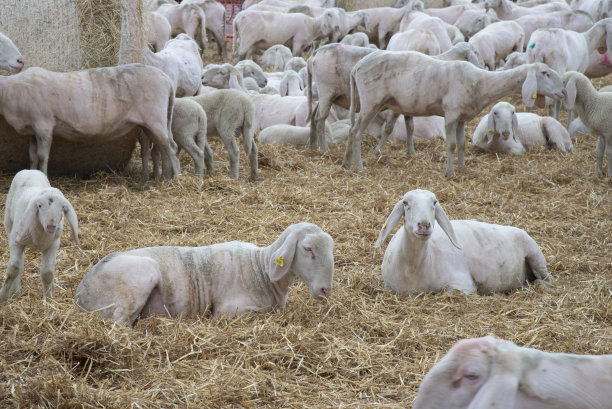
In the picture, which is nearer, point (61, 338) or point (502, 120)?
point (61, 338)

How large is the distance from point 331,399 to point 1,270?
9.99ft

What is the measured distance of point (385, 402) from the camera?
12.7 ft

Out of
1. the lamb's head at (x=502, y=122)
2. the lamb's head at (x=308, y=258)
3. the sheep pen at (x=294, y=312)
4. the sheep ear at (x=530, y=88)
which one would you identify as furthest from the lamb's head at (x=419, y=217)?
the lamb's head at (x=502, y=122)

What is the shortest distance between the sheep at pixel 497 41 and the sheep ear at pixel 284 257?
1499 cm

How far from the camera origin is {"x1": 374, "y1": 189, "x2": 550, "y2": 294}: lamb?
18.0 feet

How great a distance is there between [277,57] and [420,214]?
16588 millimetres

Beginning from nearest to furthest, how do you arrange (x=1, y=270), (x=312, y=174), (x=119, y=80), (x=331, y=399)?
(x=331, y=399) < (x=1, y=270) < (x=119, y=80) < (x=312, y=174)

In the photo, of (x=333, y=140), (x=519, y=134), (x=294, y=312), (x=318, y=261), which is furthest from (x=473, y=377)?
(x=333, y=140)

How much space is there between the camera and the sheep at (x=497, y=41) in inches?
737

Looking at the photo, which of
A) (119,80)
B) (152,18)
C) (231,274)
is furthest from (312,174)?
(152,18)

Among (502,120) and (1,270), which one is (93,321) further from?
(502,120)

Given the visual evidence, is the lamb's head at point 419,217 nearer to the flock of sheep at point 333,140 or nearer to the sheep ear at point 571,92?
the flock of sheep at point 333,140

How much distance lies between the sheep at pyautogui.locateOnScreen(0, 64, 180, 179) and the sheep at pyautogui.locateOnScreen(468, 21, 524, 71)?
462 inches

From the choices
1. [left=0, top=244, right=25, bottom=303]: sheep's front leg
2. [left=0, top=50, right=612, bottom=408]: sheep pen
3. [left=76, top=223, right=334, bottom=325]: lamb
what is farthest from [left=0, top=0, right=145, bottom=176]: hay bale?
[left=76, top=223, right=334, bottom=325]: lamb
